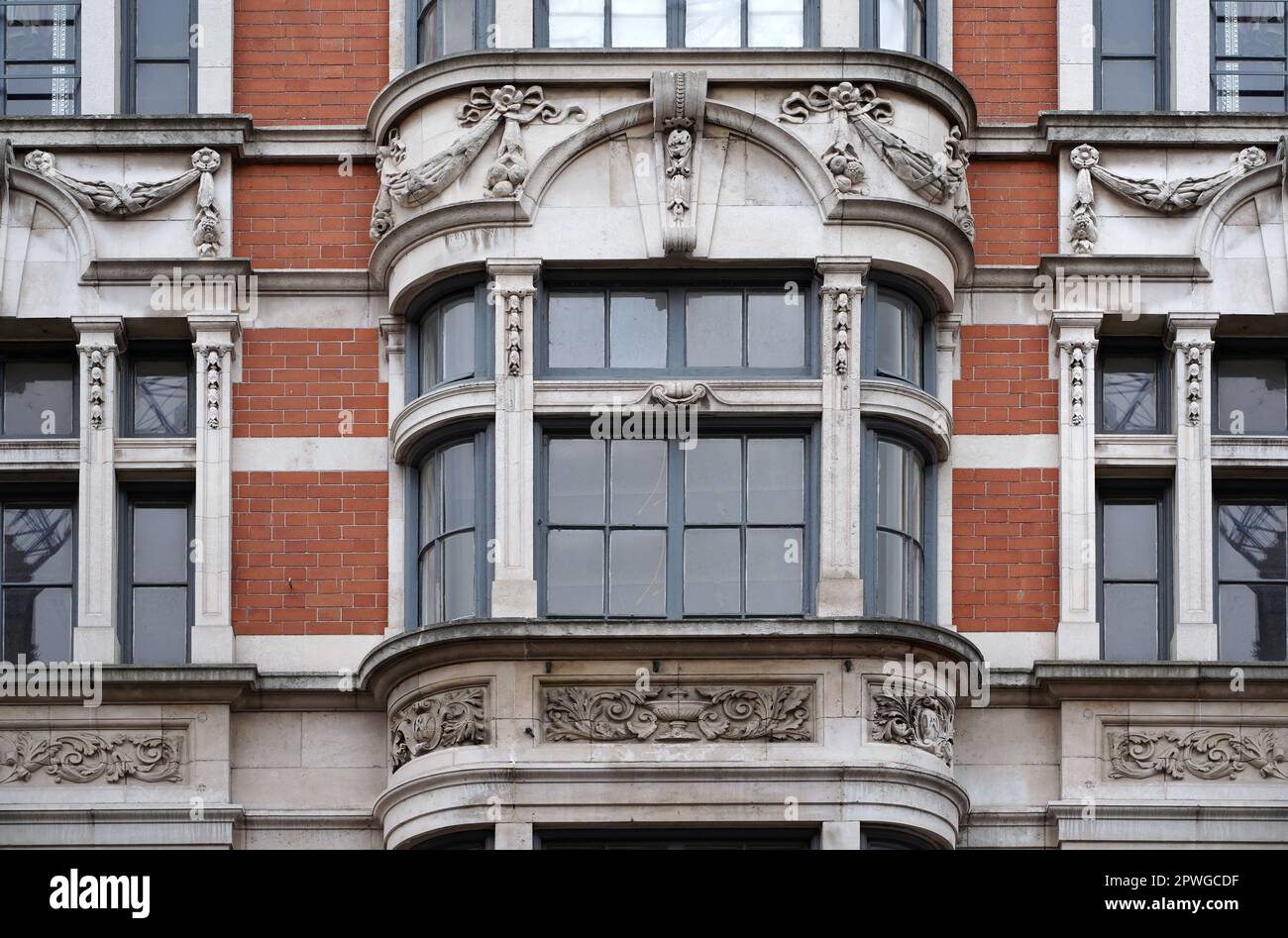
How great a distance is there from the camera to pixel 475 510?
28078mm

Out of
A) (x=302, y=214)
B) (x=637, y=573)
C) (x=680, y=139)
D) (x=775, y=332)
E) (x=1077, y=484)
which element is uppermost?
(x=680, y=139)

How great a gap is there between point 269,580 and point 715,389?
4166mm

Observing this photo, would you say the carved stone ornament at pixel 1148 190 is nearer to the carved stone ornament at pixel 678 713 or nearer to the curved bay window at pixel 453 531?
the carved stone ornament at pixel 678 713

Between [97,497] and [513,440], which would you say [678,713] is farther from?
[97,497]

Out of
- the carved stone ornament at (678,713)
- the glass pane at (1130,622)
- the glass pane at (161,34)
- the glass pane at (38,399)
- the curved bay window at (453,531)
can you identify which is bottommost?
the carved stone ornament at (678,713)

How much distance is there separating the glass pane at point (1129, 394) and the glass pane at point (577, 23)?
531cm

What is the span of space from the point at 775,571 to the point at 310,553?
4.03 meters

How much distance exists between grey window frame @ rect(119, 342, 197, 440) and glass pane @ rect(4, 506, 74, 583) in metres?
0.93

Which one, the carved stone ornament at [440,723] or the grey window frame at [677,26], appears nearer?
the carved stone ornament at [440,723]

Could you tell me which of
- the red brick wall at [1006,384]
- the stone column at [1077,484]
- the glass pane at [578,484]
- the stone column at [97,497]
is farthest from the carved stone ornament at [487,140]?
the stone column at [1077,484]

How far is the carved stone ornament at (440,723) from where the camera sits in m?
27.4

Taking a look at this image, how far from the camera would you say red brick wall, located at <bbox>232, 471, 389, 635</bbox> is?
93.5 feet

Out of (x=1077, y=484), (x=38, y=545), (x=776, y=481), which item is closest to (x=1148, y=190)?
(x=1077, y=484)
